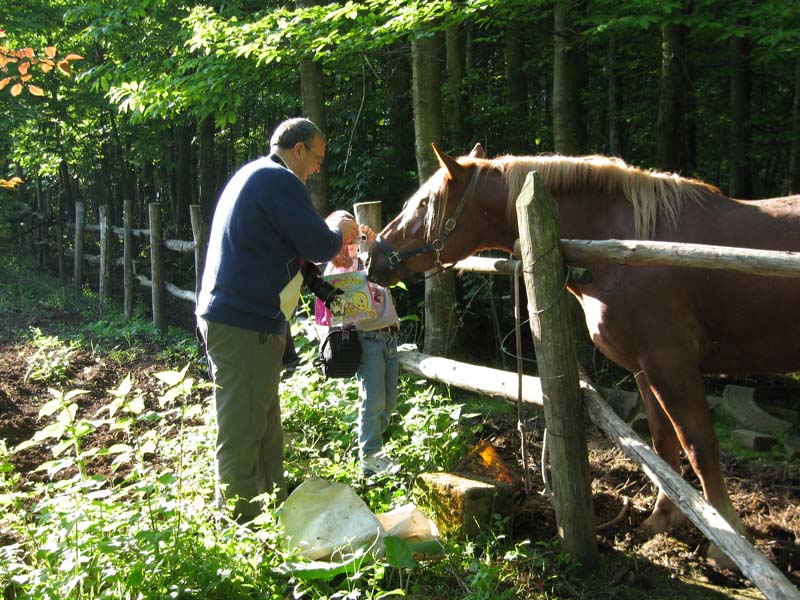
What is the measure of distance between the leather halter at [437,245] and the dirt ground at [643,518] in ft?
4.74

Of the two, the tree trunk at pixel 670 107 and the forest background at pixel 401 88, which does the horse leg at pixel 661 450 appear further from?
the tree trunk at pixel 670 107

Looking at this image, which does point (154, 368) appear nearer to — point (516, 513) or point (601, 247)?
point (516, 513)

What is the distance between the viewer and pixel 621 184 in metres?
3.74

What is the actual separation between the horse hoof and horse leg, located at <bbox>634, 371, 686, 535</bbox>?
0.27m

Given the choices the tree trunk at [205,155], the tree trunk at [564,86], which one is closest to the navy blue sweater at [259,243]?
the tree trunk at [564,86]

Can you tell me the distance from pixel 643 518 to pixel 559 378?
4.29 feet

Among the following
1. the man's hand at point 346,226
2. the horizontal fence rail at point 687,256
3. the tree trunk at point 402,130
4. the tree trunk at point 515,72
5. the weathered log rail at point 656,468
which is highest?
the tree trunk at point 515,72

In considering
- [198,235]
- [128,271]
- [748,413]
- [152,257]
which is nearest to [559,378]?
[748,413]

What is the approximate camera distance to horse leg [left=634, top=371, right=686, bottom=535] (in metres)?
3.85

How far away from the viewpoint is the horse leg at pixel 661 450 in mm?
3848

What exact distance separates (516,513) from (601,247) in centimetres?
162

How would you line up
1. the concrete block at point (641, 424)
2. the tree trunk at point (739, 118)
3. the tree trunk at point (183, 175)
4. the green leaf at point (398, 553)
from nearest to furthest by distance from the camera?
the green leaf at point (398, 553), the concrete block at point (641, 424), the tree trunk at point (739, 118), the tree trunk at point (183, 175)

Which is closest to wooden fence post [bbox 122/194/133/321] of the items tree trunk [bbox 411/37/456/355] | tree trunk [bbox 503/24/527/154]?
tree trunk [bbox 503/24/527/154]

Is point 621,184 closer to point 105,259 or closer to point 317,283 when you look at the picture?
point 317,283
